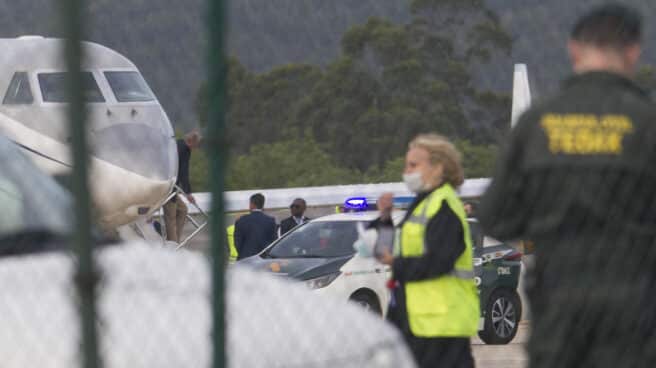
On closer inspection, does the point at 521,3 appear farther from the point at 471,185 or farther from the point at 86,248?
the point at 471,185

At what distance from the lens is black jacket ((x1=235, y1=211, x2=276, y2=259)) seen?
15.2 m

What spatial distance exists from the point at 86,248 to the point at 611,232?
63.2 inches

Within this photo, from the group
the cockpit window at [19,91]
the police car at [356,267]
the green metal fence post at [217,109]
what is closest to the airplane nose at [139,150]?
the cockpit window at [19,91]

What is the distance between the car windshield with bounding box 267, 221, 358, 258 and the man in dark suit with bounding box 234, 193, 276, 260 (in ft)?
1.17

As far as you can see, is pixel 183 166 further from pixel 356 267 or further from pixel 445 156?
pixel 445 156

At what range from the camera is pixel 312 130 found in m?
45.1

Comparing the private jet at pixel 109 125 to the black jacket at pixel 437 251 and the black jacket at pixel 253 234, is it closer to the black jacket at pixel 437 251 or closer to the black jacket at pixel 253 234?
the black jacket at pixel 253 234

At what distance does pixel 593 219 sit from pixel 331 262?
32.6 feet

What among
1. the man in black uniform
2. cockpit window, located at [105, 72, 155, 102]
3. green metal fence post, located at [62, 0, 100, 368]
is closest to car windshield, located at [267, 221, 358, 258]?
cockpit window, located at [105, 72, 155, 102]

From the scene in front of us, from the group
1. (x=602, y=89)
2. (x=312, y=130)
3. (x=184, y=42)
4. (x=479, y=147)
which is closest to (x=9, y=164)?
(x=184, y=42)

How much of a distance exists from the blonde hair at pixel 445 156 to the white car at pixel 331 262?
270 inches

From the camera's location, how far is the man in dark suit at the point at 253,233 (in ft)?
49.8

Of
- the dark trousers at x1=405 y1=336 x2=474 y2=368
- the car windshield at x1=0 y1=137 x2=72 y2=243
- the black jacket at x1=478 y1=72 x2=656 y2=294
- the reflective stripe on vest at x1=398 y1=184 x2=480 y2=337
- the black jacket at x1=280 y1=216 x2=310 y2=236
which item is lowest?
the black jacket at x1=280 y1=216 x2=310 y2=236

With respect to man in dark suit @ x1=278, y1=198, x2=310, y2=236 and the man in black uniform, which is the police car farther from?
the man in black uniform
